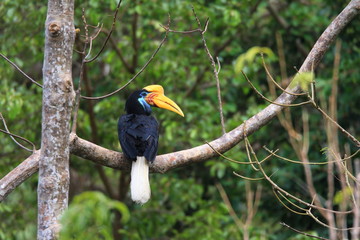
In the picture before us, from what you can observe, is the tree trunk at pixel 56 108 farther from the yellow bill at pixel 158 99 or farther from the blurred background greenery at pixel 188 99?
the blurred background greenery at pixel 188 99

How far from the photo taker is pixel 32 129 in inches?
236

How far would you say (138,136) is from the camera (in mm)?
4082

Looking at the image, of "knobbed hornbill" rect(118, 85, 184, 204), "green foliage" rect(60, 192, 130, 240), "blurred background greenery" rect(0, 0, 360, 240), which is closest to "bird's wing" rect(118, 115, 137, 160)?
"knobbed hornbill" rect(118, 85, 184, 204)

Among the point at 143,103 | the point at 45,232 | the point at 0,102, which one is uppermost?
the point at 0,102

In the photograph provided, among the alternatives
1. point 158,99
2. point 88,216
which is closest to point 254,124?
point 158,99

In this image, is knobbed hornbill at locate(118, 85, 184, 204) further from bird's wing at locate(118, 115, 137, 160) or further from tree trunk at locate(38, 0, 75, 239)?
tree trunk at locate(38, 0, 75, 239)

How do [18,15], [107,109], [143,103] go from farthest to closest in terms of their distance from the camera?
[107,109] < [18,15] < [143,103]

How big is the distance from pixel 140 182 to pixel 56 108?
1122 mm

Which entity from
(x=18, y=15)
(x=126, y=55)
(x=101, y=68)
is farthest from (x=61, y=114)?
(x=101, y=68)

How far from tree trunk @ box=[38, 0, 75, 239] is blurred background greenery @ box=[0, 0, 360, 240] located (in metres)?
2.66

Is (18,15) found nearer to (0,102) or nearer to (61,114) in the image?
(0,102)

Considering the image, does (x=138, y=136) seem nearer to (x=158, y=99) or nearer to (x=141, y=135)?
(x=141, y=135)

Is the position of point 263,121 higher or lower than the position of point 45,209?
higher

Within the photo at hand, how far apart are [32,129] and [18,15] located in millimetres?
1017
